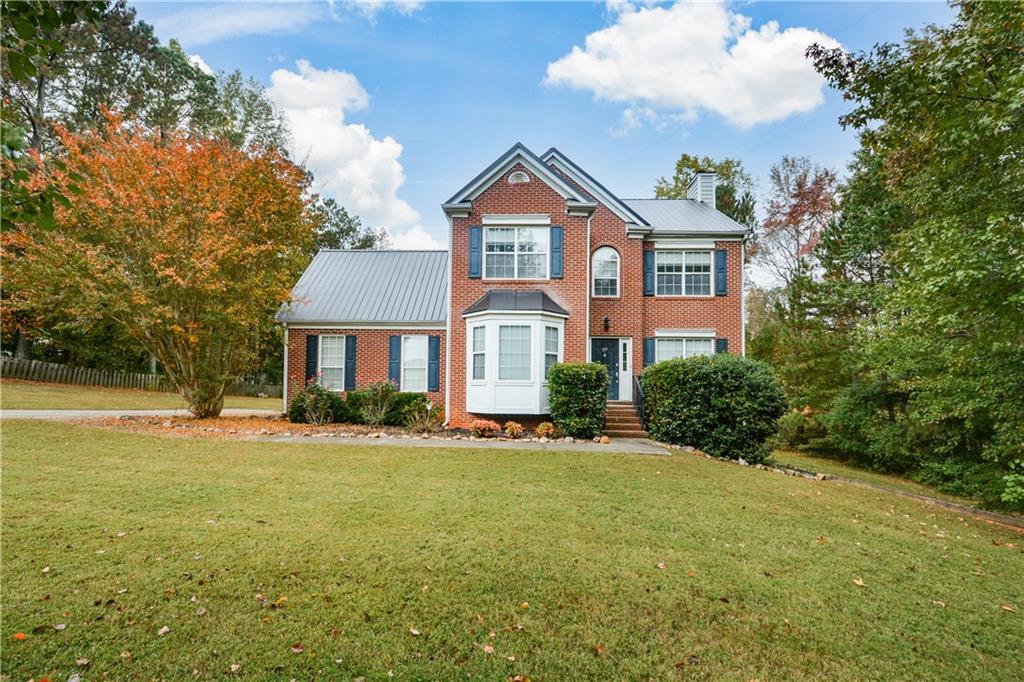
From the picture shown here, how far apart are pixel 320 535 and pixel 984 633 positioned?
20.2ft

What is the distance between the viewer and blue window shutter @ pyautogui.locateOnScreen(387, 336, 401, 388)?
16.7 metres

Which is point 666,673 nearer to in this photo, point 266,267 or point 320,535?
point 320,535

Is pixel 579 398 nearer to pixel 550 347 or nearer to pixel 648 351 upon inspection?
pixel 550 347

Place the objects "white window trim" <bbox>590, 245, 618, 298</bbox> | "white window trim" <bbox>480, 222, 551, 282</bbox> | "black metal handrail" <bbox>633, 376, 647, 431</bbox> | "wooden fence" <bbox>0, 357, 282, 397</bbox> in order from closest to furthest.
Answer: "black metal handrail" <bbox>633, 376, 647, 431</bbox> → "white window trim" <bbox>480, 222, 551, 282</bbox> → "white window trim" <bbox>590, 245, 618, 298</bbox> → "wooden fence" <bbox>0, 357, 282, 397</bbox>

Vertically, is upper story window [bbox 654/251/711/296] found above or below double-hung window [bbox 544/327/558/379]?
above

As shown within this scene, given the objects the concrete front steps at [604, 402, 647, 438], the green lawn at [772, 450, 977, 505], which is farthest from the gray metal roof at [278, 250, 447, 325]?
the green lawn at [772, 450, 977, 505]

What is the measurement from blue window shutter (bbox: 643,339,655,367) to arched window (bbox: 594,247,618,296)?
210 cm

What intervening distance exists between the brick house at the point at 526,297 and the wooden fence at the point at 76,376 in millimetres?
8196

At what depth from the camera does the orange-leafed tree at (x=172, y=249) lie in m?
12.9

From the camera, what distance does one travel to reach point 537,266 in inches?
606

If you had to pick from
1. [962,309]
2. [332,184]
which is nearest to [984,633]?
[962,309]

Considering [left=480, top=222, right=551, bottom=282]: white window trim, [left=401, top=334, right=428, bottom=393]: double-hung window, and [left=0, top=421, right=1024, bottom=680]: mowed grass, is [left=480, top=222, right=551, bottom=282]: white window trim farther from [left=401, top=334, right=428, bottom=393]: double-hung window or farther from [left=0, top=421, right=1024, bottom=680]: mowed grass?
[left=0, top=421, right=1024, bottom=680]: mowed grass

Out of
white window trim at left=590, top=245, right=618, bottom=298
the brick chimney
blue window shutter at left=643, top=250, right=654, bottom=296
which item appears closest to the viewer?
white window trim at left=590, top=245, right=618, bottom=298

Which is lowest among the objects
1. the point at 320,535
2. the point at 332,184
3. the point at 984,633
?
the point at 984,633
